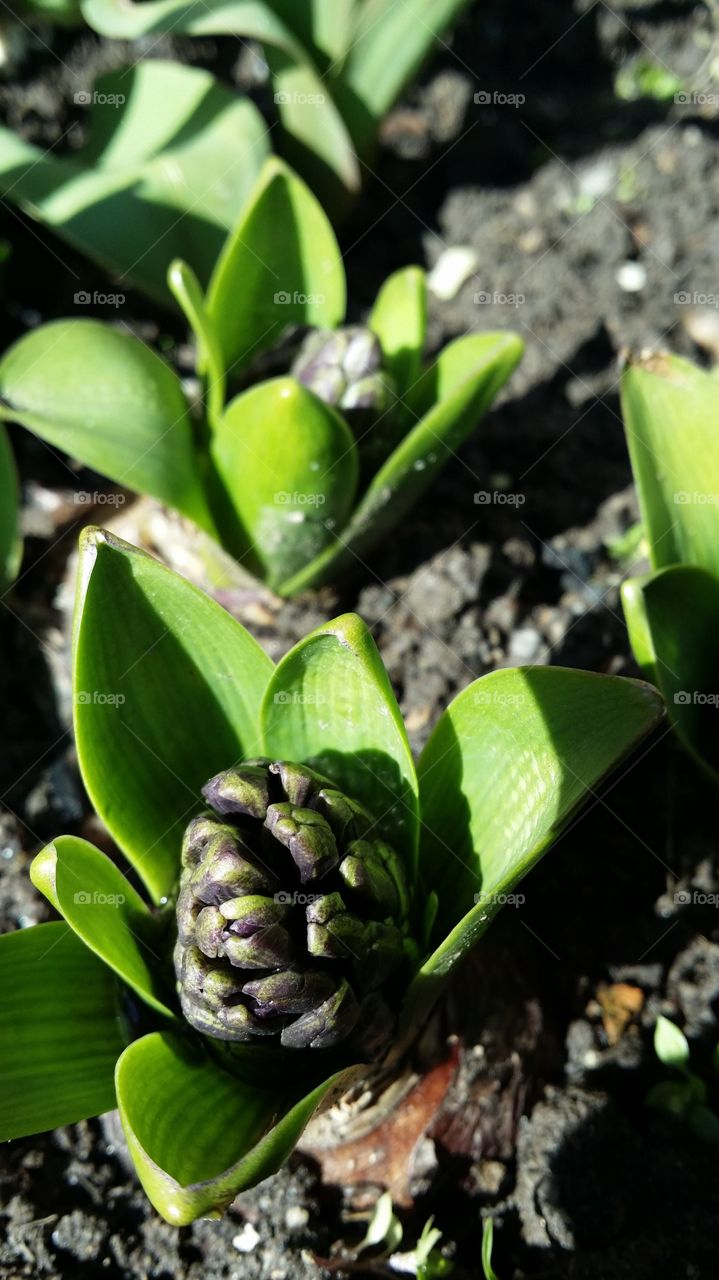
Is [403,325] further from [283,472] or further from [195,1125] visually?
[195,1125]

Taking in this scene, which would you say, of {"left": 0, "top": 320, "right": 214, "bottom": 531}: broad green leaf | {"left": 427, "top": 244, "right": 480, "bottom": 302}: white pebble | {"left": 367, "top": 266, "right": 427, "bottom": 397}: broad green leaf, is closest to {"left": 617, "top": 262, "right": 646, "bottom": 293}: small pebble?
{"left": 427, "top": 244, "right": 480, "bottom": 302}: white pebble

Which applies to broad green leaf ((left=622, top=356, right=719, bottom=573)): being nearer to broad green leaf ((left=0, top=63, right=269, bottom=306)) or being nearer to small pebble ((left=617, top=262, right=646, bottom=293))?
small pebble ((left=617, top=262, right=646, bottom=293))

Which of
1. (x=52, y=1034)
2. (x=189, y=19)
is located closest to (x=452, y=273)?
(x=189, y=19)

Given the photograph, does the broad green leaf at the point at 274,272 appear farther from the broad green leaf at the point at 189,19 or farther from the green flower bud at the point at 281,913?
the green flower bud at the point at 281,913

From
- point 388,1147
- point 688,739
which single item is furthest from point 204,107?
point 388,1147

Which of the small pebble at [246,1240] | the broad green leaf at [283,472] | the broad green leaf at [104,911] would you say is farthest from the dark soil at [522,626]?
the broad green leaf at [104,911]
